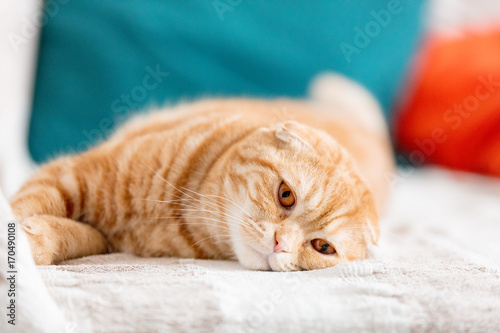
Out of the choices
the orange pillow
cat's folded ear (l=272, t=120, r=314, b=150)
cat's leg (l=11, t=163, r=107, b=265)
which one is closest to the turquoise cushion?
the orange pillow

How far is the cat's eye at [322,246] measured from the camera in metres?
1.48

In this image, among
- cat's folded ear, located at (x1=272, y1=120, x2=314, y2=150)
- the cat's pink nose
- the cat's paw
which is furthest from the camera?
cat's folded ear, located at (x1=272, y1=120, x2=314, y2=150)

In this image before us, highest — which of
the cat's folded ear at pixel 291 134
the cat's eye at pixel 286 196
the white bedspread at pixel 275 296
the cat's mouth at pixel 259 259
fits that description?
the cat's folded ear at pixel 291 134

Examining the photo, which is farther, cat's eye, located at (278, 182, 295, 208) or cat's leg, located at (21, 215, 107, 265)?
cat's eye, located at (278, 182, 295, 208)

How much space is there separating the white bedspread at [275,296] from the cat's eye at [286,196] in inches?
9.1

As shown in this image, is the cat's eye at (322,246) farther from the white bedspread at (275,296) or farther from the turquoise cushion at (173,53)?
the turquoise cushion at (173,53)

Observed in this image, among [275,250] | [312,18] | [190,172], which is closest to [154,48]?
[312,18]

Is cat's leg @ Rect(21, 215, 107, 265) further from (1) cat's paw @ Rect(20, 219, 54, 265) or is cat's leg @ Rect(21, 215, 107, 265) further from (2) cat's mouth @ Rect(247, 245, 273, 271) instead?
(2) cat's mouth @ Rect(247, 245, 273, 271)

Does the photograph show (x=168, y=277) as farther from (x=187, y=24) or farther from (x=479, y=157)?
(x=479, y=157)

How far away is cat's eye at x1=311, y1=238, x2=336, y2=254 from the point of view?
1.48m

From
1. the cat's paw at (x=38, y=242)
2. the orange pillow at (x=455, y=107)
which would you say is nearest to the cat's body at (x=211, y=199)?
the cat's paw at (x=38, y=242)

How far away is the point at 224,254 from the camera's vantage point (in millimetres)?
1623

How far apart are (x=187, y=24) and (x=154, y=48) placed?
0.80ft

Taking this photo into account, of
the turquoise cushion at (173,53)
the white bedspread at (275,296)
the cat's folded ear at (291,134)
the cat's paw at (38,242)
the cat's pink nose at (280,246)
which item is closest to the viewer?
the white bedspread at (275,296)
